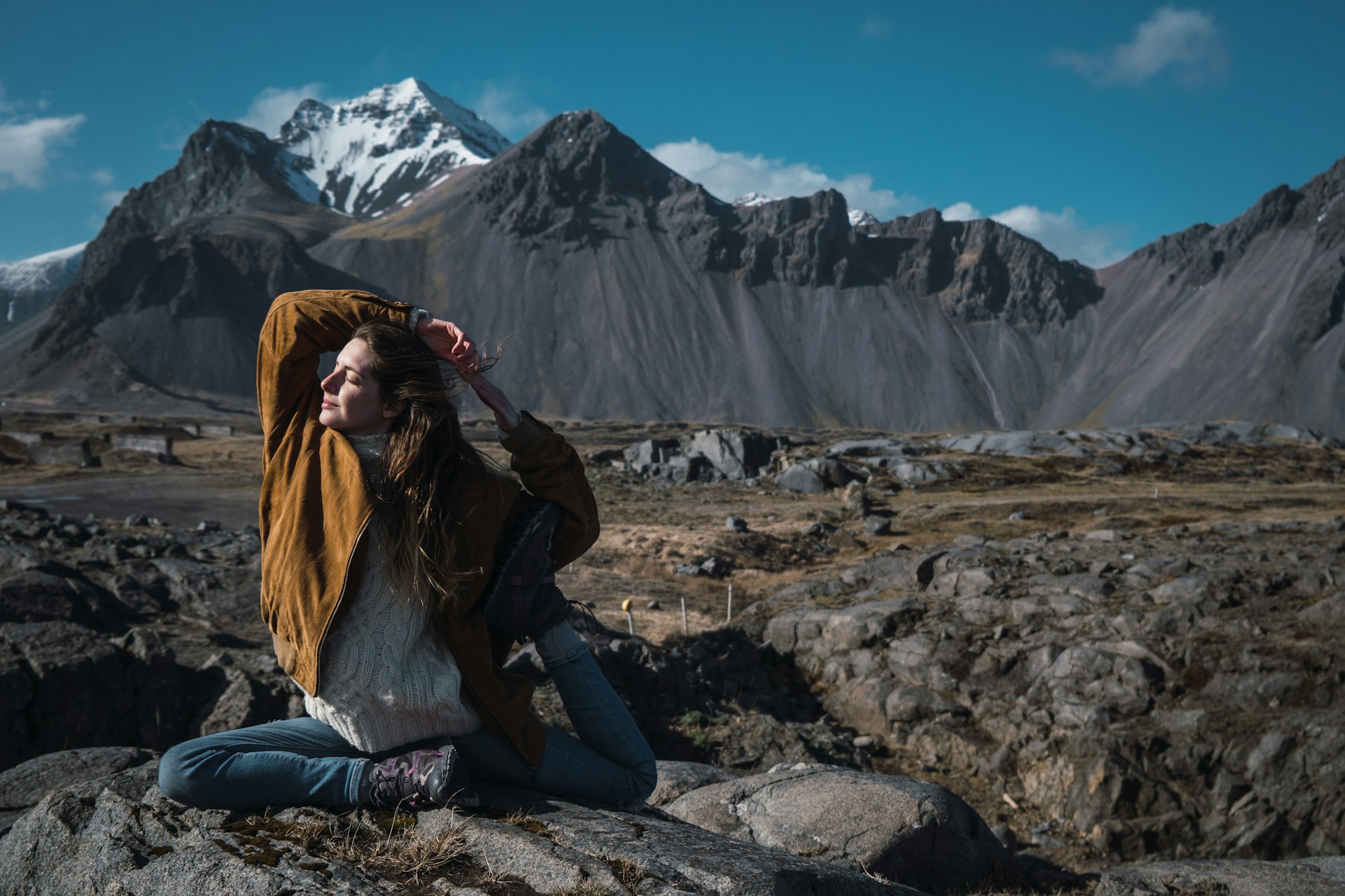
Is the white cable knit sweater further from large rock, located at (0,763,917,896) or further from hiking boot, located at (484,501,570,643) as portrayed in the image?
large rock, located at (0,763,917,896)

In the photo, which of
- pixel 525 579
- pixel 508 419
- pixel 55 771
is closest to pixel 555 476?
pixel 508 419

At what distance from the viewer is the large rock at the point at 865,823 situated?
18.6 feet

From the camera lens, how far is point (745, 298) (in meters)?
152

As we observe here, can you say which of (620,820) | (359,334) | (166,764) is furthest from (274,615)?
(620,820)

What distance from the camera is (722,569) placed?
84.6 ft

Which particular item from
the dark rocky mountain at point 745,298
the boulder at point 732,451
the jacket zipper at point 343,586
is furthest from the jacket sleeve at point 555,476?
the dark rocky mountain at point 745,298

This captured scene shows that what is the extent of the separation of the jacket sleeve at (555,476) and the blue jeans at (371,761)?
51cm

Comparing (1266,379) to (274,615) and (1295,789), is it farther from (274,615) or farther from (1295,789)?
(274,615)

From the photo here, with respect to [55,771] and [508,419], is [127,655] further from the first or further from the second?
[508,419]

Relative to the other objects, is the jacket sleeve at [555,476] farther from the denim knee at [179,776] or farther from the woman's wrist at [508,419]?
the denim knee at [179,776]

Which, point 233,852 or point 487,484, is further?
point 487,484

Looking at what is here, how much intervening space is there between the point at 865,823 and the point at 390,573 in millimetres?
4199

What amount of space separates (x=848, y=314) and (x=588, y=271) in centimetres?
4772

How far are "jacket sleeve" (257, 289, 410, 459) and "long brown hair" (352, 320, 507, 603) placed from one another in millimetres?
111
